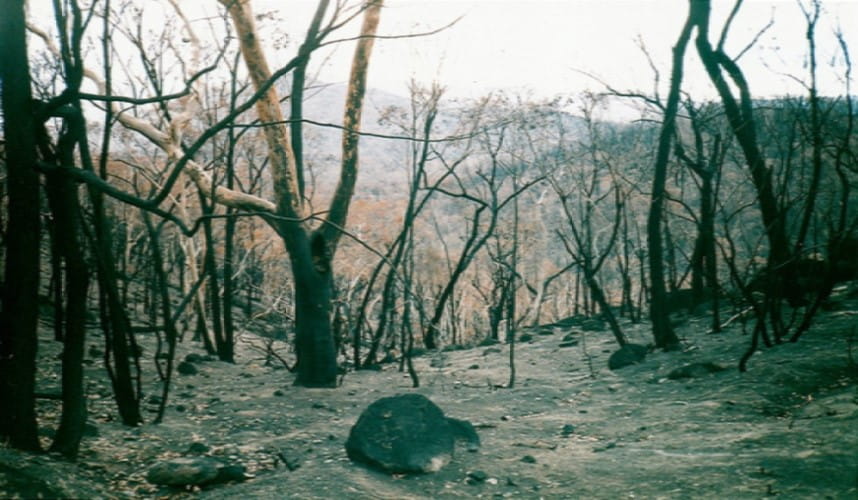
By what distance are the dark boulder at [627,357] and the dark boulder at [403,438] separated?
445 cm

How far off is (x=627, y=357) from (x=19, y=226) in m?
7.23

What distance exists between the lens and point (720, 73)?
27.4 ft

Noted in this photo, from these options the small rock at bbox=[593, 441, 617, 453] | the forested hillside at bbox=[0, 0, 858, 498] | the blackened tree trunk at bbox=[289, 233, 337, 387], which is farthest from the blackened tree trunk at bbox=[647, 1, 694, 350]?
the blackened tree trunk at bbox=[289, 233, 337, 387]

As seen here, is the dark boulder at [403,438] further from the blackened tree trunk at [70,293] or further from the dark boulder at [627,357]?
the dark boulder at [627,357]

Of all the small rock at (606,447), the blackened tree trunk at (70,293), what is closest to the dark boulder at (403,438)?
the small rock at (606,447)

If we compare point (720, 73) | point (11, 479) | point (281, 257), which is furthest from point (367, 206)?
point (11, 479)

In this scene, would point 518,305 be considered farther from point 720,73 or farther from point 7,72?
point 7,72

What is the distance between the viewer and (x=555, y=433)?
5.29m

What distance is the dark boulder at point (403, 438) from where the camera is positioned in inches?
158

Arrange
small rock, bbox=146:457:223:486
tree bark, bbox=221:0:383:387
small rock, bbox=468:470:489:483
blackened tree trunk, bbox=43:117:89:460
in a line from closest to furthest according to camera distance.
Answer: blackened tree trunk, bbox=43:117:89:460 < small rock, bbox=146:457:223:486 < small rock, bbox=468:470:489:483 < tree bark, bbox=221:0:383:387

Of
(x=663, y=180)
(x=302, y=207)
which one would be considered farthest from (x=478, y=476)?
(x=663, y=180)

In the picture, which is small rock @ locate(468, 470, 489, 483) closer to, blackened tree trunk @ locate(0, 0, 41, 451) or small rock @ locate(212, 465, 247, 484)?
small rock @ locate(212, 465, 247, 484)

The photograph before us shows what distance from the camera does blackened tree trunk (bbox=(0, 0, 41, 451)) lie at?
3025 mm

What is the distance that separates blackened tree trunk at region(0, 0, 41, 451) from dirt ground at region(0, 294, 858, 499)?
362 millimetres
